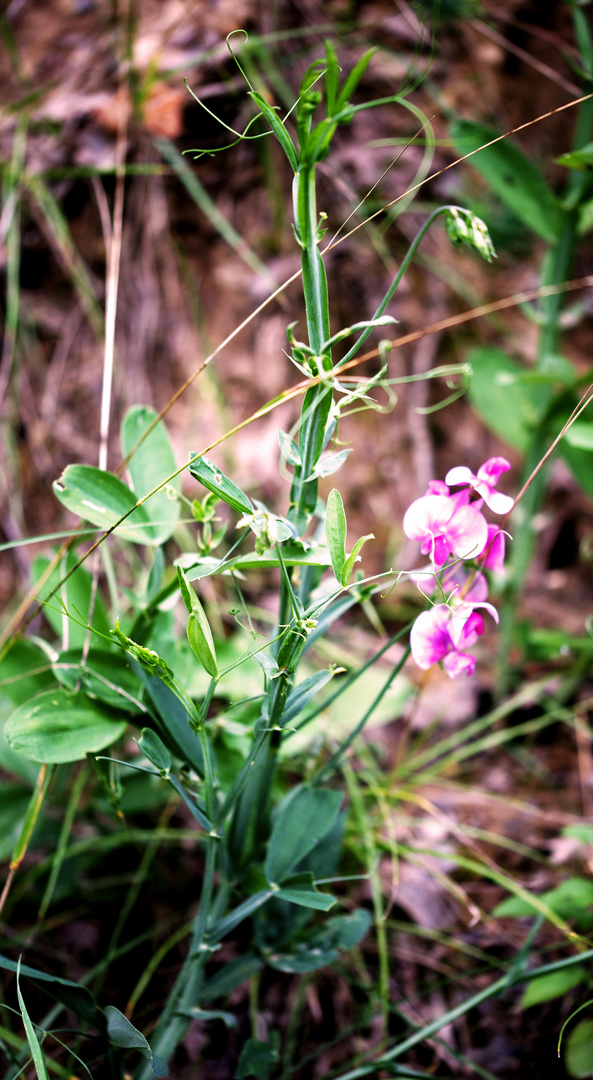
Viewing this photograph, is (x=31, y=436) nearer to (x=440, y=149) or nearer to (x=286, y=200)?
(x=286, y=200)

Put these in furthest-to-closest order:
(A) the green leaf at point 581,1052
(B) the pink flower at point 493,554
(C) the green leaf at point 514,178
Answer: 1. (C) the green leaf at point 514,178
2. (A) the green leaf at point 581,1052
3. (B) the pink flower at point 493,554

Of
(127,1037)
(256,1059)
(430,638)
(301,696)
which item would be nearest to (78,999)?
(127,1037)

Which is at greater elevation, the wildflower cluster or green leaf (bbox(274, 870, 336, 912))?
the wildflower cluster

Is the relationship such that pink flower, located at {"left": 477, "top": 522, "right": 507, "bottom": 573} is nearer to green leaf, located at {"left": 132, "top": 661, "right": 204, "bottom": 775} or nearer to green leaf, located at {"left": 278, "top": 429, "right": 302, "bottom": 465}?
green leaf, located at {"left": 278, "top": 429, "right": 302, "bottom": 465}

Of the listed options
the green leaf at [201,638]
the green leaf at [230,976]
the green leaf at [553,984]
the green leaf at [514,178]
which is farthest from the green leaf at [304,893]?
the green leaf at [514,178]

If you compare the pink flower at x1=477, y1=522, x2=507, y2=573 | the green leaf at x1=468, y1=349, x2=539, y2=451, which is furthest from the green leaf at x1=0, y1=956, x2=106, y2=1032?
the green leaf at x1=468, y1=349, x2=539, y2=451

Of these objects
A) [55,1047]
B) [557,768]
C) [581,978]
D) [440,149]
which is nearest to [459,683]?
[557,768]

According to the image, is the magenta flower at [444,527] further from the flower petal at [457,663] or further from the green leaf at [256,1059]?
the green leaf at [256,1059]
